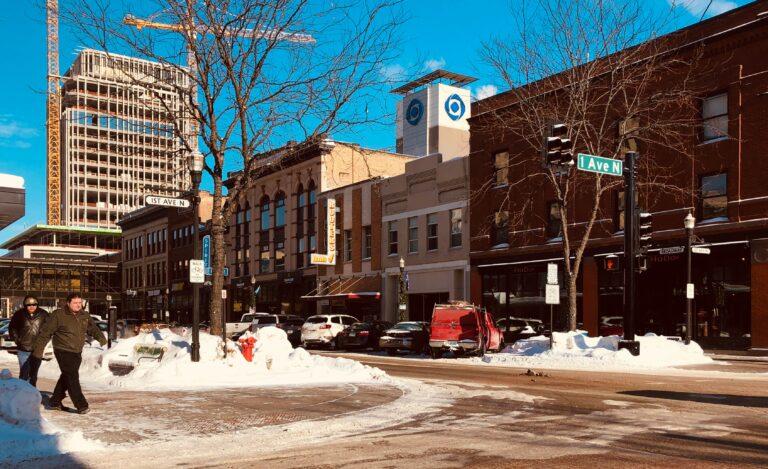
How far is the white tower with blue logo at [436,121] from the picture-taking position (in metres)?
60.3

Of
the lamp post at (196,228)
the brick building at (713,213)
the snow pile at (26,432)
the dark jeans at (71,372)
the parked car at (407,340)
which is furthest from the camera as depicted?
the parked car at (407,340)

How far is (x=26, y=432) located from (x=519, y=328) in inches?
1147

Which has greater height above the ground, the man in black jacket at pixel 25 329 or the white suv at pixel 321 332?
the man in black jacket at pixel 25 329

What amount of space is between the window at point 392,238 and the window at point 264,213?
17338 millimetres

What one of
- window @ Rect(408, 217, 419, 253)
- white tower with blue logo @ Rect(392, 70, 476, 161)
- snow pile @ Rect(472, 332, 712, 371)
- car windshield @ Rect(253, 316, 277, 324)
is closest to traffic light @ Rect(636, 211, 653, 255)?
snow pile @ Rect(472, 332, 712, 371)

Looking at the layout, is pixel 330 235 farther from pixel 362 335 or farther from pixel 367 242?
pixel 362 335

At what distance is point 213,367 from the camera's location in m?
17.1

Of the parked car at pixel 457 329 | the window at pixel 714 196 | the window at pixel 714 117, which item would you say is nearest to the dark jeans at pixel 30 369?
the parked car at pixel 457 329

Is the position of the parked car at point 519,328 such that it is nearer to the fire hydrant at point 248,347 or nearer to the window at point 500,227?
the window at point 500,227

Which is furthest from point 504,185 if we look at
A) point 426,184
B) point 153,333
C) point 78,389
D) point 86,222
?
point 86,222

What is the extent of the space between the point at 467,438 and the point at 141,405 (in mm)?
5801

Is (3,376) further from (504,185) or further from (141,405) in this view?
(504,185)

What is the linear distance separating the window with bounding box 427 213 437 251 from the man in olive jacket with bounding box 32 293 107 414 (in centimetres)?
3293

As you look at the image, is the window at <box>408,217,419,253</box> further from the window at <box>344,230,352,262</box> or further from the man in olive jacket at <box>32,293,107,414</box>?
the man in olive jacket at <box>32,293,107,414</box>
